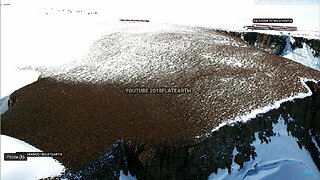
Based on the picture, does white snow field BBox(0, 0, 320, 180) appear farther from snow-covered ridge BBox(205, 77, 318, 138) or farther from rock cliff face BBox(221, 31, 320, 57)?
snow-covered ridge BBox(205, 77, 318, 138)

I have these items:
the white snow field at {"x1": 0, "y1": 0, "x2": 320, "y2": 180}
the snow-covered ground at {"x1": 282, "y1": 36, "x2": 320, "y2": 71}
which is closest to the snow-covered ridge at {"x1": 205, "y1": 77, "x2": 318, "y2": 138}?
the white snow field at {"x1": 0, "y1": 0, "x2": 320, "y2": 180}

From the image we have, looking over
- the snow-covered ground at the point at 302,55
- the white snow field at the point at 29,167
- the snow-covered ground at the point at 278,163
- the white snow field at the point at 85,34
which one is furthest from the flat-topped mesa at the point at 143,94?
the snow-covered ground at the point at 302,55

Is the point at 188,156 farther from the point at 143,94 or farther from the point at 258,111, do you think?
the point at 258,111

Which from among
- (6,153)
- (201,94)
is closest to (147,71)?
(201,94)

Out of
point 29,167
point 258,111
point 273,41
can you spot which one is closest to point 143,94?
→ point 258,111

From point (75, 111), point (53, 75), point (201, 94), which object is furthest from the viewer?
point (53, 75)

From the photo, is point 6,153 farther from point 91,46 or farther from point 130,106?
point 91,46

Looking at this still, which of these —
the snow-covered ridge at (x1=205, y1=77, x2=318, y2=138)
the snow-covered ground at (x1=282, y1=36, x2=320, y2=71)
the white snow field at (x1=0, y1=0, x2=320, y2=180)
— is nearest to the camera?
the white snow field at (x1=0, y1=0, x2=320, y2=180)
